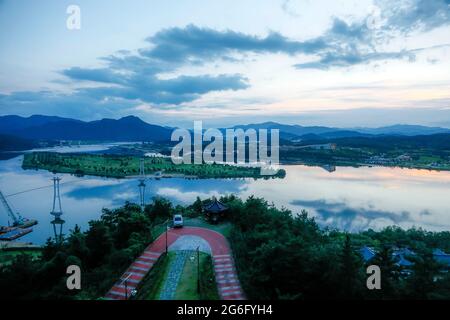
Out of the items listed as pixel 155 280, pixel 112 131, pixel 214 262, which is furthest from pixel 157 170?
pixel 112 131

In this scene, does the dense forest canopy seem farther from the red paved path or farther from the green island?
the green island

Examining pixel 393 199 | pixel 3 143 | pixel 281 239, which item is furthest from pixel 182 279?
pixel 3 143

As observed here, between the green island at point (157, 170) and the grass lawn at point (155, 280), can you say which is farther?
the green island at point (157, 170)

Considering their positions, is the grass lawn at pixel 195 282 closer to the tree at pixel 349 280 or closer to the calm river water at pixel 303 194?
the tree at pixel 349 280

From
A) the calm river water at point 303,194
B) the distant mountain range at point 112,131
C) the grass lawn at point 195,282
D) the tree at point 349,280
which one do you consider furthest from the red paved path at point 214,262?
the distant mountain range at point 112,131

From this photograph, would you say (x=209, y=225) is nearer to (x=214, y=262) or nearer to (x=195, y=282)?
(x=214, y=262)
